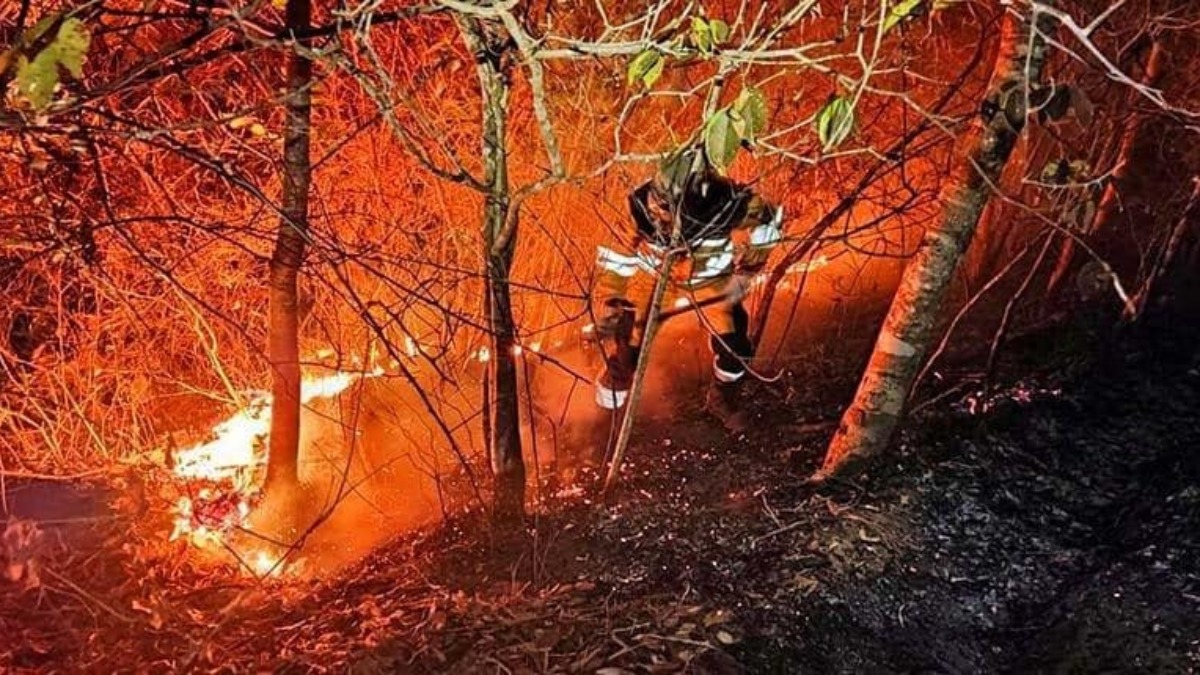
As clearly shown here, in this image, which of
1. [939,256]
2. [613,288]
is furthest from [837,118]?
[613,288]

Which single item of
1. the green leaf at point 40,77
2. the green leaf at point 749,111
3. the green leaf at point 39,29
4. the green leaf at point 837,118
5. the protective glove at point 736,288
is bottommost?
the protective glove at point 736,288

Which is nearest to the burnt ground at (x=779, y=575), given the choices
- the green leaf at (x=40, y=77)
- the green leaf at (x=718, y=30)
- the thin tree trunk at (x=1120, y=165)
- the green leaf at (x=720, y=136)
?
the thin tree trunk at (x=1120, y=165)

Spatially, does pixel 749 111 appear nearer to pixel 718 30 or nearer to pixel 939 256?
pixel 718 30

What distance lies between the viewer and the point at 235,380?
20.9 ft

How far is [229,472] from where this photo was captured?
604cm

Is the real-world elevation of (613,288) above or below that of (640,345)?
above

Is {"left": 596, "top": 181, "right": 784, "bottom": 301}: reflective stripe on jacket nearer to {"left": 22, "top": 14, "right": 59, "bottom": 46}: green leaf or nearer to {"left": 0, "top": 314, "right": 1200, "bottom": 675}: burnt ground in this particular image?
{"left": 0, "top": 314, "right": 1200, "bottom": 675}: burnt ground

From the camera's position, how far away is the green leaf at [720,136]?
2.53 meters

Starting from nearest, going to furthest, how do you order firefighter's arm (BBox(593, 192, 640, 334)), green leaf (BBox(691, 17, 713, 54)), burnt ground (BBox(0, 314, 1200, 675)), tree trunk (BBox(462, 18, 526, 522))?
green leaf (BBox(691, 17, 713, 54)), burnt ground (BBox(0, 314, 1200, 675)), tree trunk (BBox(462, 18, 526, 522)), firefighter's arm (BBox(593, 192, 640, 334))

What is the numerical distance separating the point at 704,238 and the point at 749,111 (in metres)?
2.45

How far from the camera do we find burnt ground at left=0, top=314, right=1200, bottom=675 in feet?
11.6

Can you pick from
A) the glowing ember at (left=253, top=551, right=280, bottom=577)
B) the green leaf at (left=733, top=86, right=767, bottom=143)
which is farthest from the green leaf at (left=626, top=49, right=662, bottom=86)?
the glowing ember at (left=253, top=551, right=280, bottom=577)

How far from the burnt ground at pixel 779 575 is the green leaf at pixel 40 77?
2367 millimetres

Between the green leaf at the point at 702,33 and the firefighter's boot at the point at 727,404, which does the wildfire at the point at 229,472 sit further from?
the green leaf at the point at 702,33
